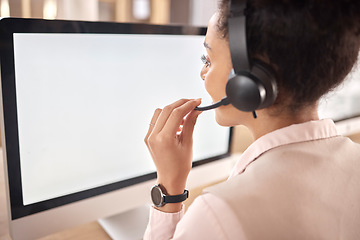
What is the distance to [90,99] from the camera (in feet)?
2.40

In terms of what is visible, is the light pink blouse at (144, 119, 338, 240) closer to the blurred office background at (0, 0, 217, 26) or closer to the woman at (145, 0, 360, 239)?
the woman at (145, 0, 360, 239)

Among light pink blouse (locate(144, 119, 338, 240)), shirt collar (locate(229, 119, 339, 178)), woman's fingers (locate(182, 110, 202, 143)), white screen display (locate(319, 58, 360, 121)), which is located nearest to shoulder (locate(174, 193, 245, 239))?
light pink blouse (locate(144, 119, 338, 240))

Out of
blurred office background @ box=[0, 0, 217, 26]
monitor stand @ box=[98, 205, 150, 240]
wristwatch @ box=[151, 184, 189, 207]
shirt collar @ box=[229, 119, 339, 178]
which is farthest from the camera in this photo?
blurred office background @ box=[0, 0, 217, 26]

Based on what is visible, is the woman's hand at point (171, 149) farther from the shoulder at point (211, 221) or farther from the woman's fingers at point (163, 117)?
the shoulder at point (211, 221)

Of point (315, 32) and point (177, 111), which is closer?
point (315, 32)

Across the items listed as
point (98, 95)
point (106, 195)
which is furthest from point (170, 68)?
point (106, 195)

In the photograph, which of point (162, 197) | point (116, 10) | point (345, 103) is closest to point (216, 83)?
point (162, 197)

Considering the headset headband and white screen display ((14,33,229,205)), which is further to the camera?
white screen display ((14,33,229,205))

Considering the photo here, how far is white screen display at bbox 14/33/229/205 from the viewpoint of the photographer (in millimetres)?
657

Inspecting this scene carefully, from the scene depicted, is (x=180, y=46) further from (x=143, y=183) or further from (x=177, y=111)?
(x=143, y=183)

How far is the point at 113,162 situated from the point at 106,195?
0.25ft

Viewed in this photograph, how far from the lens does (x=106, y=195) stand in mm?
794

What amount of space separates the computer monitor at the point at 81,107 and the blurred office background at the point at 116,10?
0.71 m

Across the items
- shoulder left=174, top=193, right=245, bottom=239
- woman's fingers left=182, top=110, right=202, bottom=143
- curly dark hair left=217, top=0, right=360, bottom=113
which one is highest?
curly dark hair left=217, top=0, right=360, bottom=113
